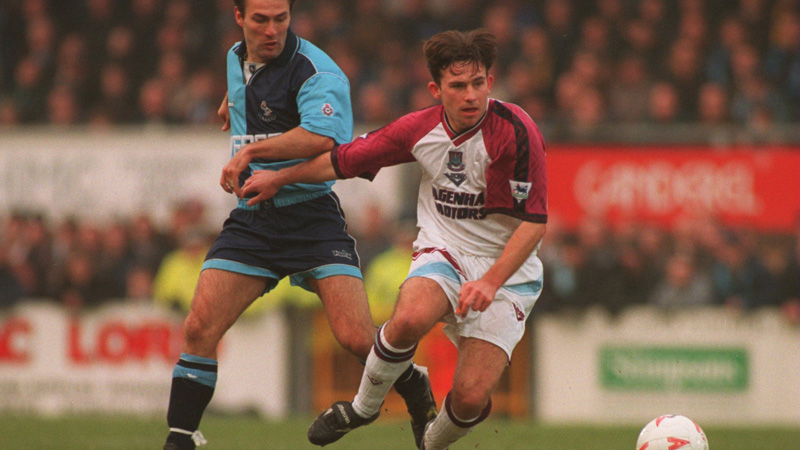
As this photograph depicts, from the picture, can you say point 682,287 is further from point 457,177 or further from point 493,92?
point 457,177

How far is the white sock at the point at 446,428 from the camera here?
622 cm

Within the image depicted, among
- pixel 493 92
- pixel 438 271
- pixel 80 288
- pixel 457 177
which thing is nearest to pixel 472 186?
pixel 457 177

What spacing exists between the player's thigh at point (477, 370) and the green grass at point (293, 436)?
193cm

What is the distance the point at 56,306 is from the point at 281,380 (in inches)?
105

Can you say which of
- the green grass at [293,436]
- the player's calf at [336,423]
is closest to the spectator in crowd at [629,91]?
the green grass at [293,436]

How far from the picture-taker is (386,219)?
43.2 ft

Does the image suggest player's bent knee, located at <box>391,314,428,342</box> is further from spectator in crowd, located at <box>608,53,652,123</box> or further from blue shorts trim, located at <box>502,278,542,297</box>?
spectator in crowd, located at <box>608,53,652,123</box>

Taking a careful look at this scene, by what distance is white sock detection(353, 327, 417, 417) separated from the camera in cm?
610

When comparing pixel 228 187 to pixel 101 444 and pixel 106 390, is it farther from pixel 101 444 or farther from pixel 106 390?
pixel 106 390

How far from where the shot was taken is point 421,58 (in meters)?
15.0

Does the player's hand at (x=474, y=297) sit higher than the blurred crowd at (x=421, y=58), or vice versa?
the blurred crowd at (x=421, y=58)

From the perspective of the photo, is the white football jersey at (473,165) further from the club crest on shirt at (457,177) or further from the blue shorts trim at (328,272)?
the blue shorts trim at (328,272)

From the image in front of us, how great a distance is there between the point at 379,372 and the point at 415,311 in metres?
0.43

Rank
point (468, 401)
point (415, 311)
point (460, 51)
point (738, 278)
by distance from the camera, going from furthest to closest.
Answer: point (738, 278)
point (468, 401)
point (415, 311)
point (460, 51)
